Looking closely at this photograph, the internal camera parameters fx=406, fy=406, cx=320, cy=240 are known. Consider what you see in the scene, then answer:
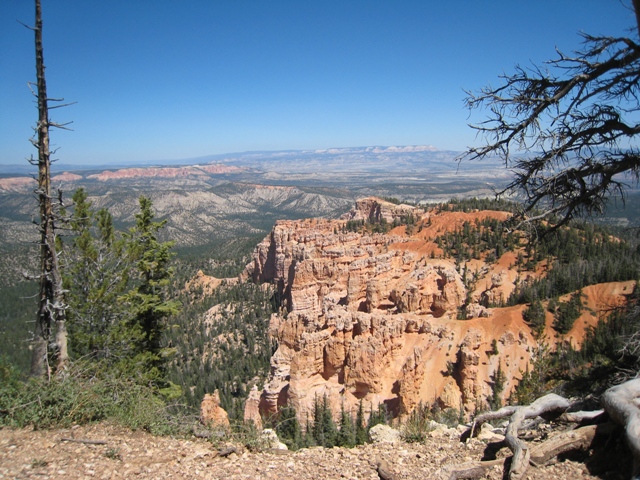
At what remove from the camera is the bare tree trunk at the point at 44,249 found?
815cm

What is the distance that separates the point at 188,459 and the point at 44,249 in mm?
5545

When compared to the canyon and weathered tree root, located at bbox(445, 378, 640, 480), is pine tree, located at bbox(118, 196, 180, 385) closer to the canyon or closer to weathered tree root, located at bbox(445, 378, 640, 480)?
the canyon

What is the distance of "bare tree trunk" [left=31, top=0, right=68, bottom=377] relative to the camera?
815cm

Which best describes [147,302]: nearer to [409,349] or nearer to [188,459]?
[188,459]

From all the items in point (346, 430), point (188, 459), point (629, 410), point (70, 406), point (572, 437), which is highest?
point (629, 410)

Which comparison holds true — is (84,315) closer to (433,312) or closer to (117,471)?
(117,471)

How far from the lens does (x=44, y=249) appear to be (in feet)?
28.0

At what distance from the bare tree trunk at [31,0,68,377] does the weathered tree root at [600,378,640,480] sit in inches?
367

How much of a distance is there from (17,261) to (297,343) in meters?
106

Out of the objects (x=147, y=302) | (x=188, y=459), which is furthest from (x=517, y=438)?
(x=147, y=302)

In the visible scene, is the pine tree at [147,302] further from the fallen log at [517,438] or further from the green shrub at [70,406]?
the fallen log at [517,438]

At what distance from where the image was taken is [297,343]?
77.0ft

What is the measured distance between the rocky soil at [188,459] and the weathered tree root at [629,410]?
2.48 feet

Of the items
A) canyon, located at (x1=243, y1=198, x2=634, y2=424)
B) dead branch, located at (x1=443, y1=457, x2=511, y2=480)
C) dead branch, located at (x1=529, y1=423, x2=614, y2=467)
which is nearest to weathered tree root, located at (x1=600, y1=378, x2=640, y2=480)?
dead branch, located at (x1=529, y1=423, x2=614, y2=467)
